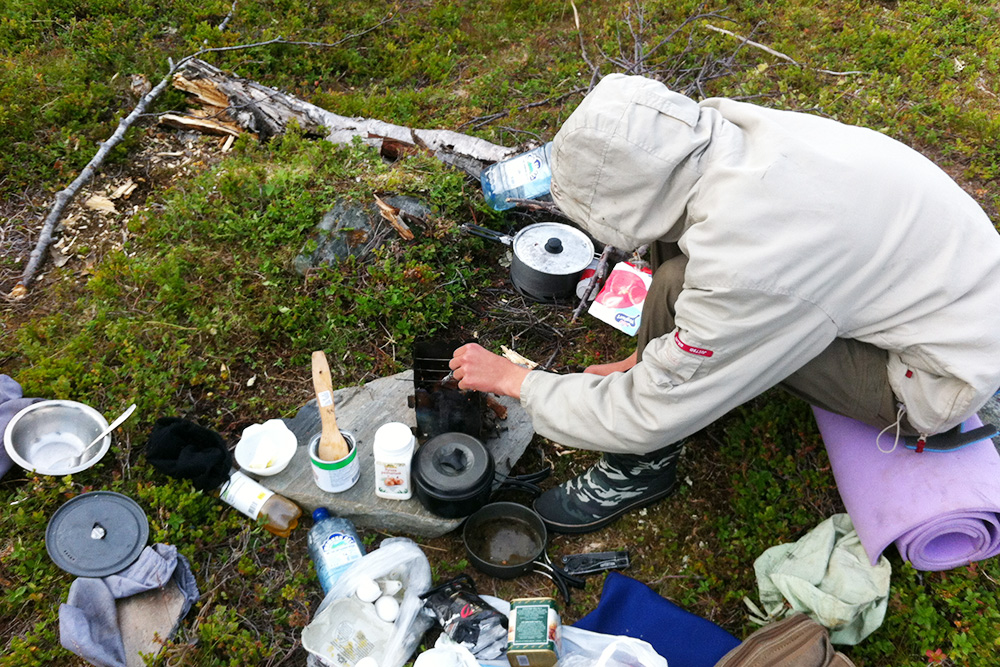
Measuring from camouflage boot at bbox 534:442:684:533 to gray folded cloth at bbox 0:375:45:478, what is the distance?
2294 mm

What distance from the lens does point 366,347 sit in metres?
3.70

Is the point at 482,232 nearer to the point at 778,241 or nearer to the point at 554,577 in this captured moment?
the point at 554,577

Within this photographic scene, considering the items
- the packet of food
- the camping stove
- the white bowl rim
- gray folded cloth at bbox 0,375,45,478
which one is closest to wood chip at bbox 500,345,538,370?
the camping stove

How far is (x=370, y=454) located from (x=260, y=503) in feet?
1.78

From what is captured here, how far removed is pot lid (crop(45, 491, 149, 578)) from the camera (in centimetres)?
267

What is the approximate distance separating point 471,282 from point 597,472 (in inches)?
58.4

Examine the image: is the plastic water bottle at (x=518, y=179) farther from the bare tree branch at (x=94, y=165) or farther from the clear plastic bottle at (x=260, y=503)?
the bare tree branch at (x=94, y=165)

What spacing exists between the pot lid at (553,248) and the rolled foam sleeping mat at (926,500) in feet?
5.79

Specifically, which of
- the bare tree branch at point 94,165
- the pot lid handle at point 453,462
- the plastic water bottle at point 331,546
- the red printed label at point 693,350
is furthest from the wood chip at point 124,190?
the red printed label at point 693,350

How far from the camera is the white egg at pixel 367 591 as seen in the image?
8.63 ft

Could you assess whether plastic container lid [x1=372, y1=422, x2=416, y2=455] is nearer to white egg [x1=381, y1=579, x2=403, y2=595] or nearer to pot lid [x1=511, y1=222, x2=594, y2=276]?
white egg [x1=381, y1=579, x2=403, y2=595]

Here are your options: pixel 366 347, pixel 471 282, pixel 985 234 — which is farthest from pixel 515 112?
pixel 985 234

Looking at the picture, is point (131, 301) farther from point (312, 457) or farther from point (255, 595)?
point (255, 595)

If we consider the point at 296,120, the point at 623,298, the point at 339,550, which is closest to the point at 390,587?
the point at 339,550
